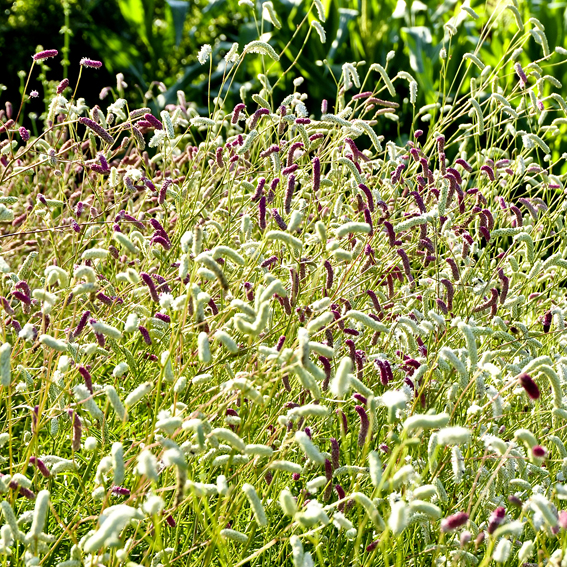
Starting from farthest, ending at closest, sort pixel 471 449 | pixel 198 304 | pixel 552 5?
1. pixel 552 5
2. pixel 471 449
3. pixel 198 304

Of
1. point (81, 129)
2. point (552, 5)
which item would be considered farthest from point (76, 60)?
point (552, 5)

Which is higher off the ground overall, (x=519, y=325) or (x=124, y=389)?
(x=519, y=325)

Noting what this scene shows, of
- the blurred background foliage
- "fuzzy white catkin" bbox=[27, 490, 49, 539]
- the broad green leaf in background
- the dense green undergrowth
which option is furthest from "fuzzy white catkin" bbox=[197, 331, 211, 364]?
the broad green leaf in background

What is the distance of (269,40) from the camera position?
6176 mm

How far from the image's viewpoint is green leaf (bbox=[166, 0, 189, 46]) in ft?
24.7

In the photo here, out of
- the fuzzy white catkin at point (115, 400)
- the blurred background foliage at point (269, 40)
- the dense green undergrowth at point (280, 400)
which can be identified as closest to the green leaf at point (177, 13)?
the blurred background foliage at point (269, 40)

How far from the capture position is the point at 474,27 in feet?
20.9

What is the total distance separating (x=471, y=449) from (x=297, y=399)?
447 mm

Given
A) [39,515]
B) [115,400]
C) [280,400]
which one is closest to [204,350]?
[115,400]

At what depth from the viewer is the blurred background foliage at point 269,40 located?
5.80 meters

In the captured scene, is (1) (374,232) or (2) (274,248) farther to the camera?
(2) (274,248)

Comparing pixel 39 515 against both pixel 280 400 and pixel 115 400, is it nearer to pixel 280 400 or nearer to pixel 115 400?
pixel 115 400

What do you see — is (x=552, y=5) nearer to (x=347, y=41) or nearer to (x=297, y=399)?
(x=347, y=41)

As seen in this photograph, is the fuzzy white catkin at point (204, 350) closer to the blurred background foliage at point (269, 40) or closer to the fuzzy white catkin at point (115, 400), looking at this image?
the fuzzy white catkin at point (115, 400)
